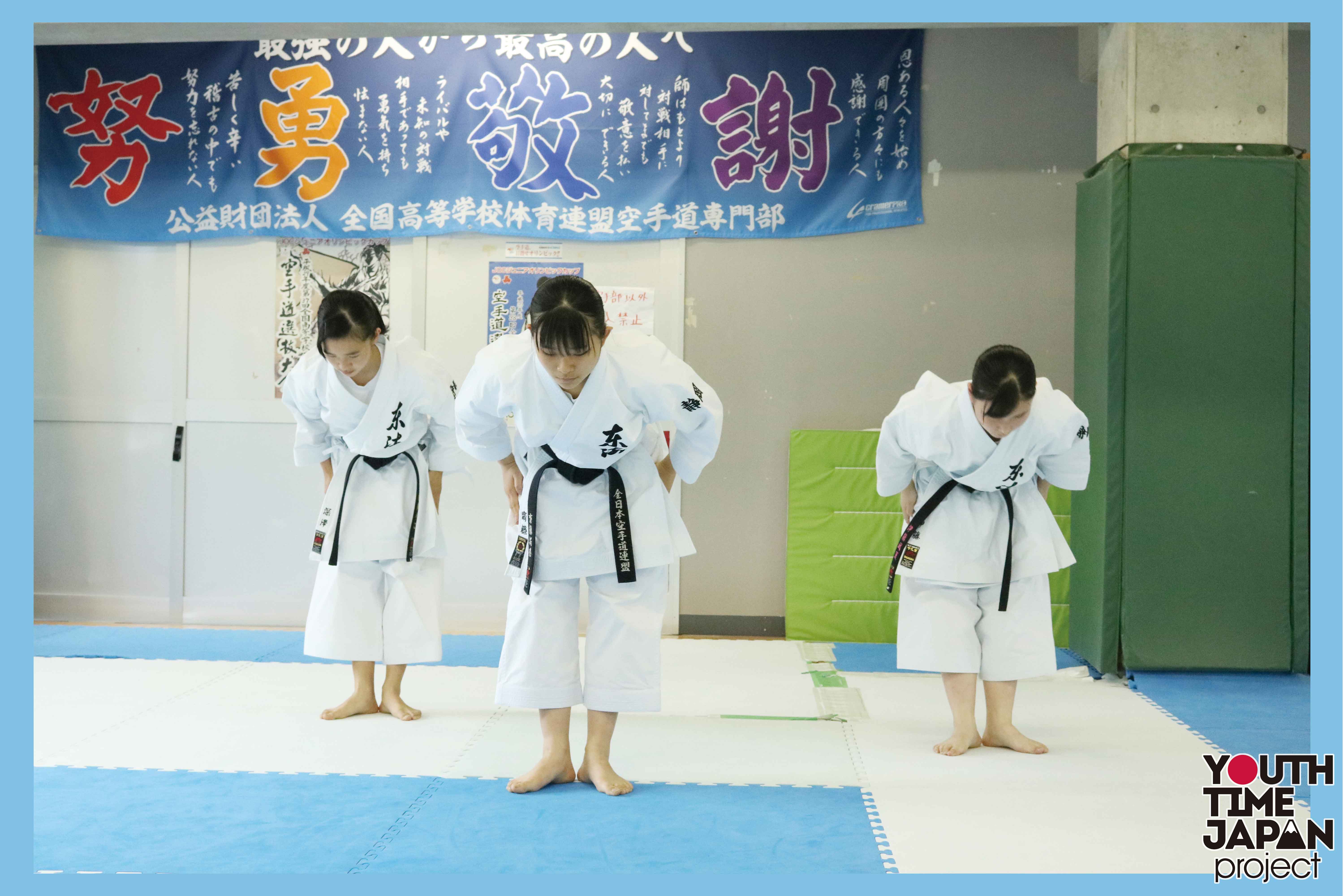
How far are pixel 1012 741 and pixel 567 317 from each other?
5.94 feet

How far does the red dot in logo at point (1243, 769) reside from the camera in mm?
2564

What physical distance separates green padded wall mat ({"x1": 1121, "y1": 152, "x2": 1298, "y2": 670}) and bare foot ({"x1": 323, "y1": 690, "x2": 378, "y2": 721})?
273cm

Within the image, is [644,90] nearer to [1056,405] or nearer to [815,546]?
[815,546]

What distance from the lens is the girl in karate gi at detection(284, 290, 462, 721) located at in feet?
10.6

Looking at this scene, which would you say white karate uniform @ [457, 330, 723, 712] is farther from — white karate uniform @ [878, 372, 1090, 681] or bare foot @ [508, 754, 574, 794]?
white karate uniform @ [878, 372, 1090, 681]

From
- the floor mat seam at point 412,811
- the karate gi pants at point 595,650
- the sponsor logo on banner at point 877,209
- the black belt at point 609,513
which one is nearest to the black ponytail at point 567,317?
the black belt at point 609,513

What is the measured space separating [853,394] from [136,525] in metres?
3.59

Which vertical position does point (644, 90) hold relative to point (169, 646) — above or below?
above

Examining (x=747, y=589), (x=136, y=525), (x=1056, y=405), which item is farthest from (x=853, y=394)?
(x=136, y=525)

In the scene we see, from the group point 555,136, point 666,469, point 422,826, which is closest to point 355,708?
point 422,826

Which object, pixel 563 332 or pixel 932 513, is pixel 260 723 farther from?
pixel 932 513

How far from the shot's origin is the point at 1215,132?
405cm

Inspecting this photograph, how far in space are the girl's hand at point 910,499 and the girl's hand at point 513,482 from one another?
114 cm

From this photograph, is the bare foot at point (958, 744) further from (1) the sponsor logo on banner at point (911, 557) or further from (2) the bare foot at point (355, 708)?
(2) the bare foot at point (355, 708)
